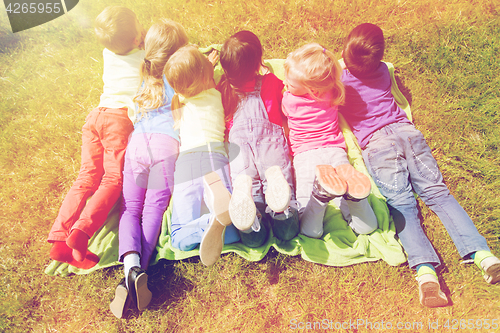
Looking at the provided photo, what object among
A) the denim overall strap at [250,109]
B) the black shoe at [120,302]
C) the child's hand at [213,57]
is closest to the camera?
the black shoe at [120,302]

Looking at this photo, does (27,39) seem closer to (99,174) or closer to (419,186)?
(99,174)

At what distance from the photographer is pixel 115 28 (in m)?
2.30

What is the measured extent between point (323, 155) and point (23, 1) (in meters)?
4.50

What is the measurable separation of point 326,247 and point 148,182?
4.82 ft

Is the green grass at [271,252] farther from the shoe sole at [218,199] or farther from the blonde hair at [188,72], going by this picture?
the blonde hair at [188,72]

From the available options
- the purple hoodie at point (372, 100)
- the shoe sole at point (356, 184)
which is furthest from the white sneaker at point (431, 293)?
the purple hoodie at point (372, 100)

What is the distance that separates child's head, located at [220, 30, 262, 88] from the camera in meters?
2.04

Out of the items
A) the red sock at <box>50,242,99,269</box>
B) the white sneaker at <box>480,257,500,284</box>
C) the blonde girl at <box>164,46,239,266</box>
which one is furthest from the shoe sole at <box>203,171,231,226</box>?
the white sneaker at <box>480,257,500,284</box>

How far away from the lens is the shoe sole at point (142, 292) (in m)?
1.79

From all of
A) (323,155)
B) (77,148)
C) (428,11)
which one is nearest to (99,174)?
(77,148)

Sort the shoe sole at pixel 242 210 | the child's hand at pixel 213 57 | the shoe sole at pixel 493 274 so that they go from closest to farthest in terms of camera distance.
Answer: the shoe sole at pixel 242 210 → the shoe sole at pixel 493 274 → the child's hand at pixel 213 57

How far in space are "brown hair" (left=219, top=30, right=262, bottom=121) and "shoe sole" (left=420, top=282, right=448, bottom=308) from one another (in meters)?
1.85

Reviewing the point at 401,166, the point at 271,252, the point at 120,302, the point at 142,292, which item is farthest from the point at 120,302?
the point at 401,166

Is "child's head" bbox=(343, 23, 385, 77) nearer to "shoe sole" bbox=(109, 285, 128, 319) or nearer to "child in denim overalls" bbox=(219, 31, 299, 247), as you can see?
"child in denim overalls" bbox=(219, 31, 299, 247)
